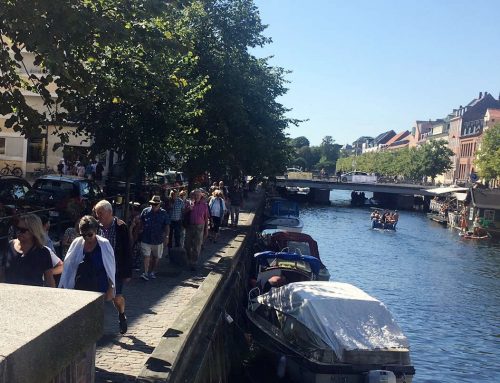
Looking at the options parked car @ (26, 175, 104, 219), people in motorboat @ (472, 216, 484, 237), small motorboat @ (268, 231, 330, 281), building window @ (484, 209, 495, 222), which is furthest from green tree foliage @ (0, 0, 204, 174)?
building window @ (484, 209, 495, 222)

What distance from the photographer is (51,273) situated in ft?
22.3

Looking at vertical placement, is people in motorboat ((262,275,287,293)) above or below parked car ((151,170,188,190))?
below

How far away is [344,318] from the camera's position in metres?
12.8

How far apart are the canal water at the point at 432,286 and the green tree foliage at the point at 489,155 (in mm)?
14096

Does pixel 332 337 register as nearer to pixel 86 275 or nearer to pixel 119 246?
pixel 119 246

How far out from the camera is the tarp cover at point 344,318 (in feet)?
40.3

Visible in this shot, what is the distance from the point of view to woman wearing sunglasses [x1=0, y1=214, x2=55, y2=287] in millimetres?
6645

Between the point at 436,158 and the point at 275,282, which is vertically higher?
the point at 436,158

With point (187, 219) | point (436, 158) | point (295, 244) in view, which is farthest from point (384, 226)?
point (436, 158)

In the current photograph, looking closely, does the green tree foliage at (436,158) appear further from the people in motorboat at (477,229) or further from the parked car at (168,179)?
the parked car at (168,179)

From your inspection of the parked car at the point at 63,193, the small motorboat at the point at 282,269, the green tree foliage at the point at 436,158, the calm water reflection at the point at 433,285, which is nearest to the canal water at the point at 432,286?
the calm water reflection at the point at 433,285

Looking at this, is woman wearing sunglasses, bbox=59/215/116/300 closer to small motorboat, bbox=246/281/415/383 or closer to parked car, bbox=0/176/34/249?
small motorboat, bbox=246/281/415/383

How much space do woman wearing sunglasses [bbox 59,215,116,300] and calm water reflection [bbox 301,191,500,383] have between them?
11.7m

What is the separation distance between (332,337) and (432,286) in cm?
1981
